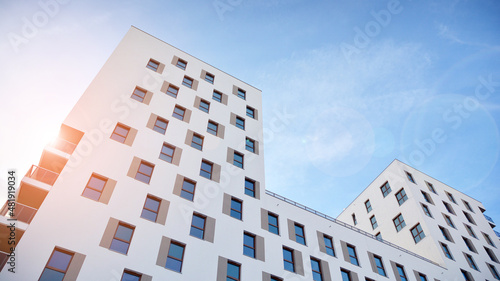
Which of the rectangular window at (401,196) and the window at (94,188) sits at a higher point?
the rectangular window at (401,196)

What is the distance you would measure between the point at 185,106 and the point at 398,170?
1187 inches

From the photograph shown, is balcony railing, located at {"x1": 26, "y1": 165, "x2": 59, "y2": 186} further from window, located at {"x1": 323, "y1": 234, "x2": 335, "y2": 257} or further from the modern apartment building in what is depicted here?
window, located at {"x1": 323, "y1": 234, "x2": 335, "y2": 257}

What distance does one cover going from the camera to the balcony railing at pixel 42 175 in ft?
63.6

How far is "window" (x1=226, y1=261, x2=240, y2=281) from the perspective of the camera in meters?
20.8

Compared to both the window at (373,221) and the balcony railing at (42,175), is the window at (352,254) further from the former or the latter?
the balcony railing at (42,175)

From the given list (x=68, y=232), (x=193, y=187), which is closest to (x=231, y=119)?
(x=193, y=187)

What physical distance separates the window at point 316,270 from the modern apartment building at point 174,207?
102mm

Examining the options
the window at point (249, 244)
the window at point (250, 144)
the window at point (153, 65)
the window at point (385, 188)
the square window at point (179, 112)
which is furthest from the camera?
the window at point (385, 188)

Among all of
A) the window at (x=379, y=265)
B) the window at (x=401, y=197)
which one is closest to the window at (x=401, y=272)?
the window at (x=379, y=265)

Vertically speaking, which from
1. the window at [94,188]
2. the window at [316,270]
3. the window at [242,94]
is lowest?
the window at [316,270]

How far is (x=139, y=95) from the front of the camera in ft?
92.6

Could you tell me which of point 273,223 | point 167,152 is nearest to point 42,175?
point 167,152

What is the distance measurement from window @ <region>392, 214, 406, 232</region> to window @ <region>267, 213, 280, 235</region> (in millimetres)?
21212

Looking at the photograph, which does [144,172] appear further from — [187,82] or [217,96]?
[217,96]
